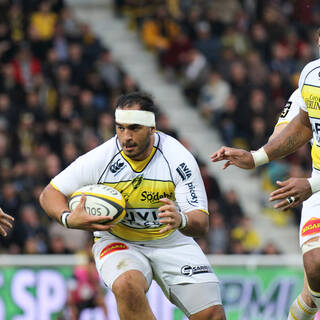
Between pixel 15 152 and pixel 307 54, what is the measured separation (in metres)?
6.87

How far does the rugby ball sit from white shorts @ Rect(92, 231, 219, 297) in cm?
48

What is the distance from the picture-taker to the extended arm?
7980mm

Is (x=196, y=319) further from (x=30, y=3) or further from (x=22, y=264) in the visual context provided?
(x=30, y=3)

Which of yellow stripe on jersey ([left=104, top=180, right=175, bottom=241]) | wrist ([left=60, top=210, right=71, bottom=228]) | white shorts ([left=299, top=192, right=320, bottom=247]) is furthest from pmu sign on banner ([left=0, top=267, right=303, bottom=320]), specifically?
white shorts ([left=299, top=192, right=320, bottom=247])

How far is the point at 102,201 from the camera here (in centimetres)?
813

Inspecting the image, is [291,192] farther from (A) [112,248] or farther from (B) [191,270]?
(A) [112,248]

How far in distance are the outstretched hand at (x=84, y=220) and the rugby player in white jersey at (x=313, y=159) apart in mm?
1052

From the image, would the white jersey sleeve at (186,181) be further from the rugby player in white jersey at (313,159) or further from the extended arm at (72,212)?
the extended arm at (72,212)

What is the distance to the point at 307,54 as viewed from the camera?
20.4 metres

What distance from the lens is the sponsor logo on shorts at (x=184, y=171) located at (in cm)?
855

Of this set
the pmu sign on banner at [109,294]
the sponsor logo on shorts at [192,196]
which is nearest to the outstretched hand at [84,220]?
the sponsor logo on shorts at [192,196]

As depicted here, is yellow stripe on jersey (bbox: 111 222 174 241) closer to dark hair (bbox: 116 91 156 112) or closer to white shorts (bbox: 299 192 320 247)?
dark hair (bbox: 116 91 156 112)

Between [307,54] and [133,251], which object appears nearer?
[133,251]

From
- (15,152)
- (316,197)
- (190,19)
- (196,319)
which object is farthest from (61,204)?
(190,19)
